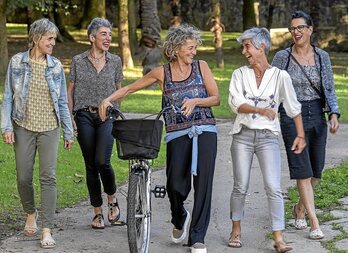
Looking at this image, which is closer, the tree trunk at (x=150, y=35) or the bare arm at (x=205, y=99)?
the bare arm at (x=205, y=99)

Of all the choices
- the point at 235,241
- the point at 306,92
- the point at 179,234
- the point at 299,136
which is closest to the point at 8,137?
the point at 179,234

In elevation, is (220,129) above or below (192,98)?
below

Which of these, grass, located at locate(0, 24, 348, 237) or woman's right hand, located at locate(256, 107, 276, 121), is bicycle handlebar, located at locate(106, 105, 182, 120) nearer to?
woman's right hand, located at locate(256, 107, 276, 121)

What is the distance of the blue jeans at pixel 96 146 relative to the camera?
334 inches

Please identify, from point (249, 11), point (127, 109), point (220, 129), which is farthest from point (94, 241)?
point (249, 11)

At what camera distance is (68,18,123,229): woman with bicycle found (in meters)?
8.54

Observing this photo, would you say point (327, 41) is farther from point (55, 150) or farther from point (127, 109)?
point (55, 150)

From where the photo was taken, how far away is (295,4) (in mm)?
47938

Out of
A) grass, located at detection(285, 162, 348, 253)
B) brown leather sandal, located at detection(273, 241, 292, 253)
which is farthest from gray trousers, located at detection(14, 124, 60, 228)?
grass, located at detection(285, 162, 348, 253)

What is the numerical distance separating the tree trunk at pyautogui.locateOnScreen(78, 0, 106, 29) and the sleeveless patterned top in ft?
91.2

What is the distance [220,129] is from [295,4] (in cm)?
3260

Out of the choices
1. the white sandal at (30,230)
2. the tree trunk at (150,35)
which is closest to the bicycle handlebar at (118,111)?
the white sandal at (30,230)

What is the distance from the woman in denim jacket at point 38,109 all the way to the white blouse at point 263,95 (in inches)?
58.3

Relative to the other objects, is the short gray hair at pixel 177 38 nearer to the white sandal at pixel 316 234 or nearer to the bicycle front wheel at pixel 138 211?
the bicycle front wheel at pixel 138 211
